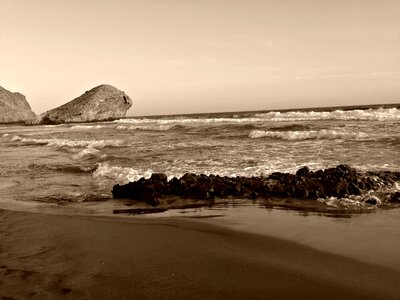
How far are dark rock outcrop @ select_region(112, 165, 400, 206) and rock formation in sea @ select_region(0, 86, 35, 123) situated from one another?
94.0 meters

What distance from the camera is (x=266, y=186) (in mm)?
6652

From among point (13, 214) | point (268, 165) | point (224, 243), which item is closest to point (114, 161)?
point (268, 165)

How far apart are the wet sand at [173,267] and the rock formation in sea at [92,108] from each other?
67.6 metres

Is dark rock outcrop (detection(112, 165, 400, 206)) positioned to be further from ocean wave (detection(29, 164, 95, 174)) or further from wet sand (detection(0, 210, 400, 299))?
ocean wave (detection(29, 164, 95, 174))

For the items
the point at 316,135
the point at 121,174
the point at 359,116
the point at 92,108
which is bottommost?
the point at 121,174

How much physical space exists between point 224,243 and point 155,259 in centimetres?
87

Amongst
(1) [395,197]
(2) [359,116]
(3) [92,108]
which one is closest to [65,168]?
(1) [395,197]

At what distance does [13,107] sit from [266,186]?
99.0m

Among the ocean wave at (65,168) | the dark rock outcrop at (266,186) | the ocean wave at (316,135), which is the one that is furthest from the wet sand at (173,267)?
the ocean wave at (316,135)

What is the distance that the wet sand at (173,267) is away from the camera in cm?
302

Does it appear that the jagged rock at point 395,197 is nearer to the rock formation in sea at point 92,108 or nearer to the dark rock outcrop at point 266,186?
the dark rock outcrop at point 266,186

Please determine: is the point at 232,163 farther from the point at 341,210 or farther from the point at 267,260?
the point at 267,260

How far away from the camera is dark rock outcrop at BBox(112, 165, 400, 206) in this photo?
6336 mm

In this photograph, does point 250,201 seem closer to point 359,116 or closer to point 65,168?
point 65,168
